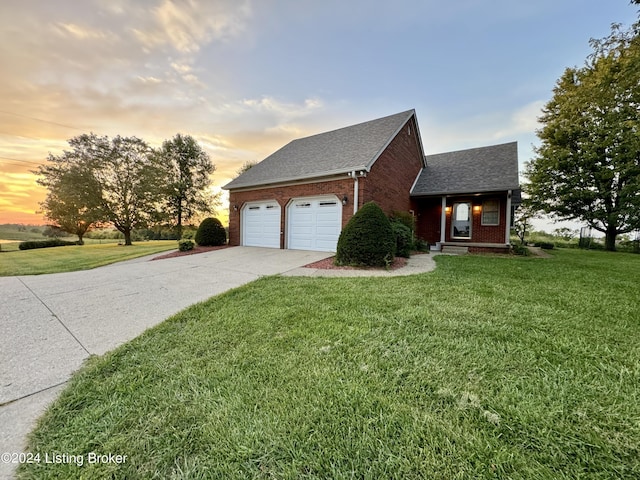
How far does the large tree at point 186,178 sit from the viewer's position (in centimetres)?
2322

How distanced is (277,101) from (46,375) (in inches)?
490

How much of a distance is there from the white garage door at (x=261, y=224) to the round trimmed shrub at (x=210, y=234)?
1237 millimetres

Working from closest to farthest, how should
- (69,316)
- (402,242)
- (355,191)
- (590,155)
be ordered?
(69,316)
(402,242)
(355,191)
(590,155)

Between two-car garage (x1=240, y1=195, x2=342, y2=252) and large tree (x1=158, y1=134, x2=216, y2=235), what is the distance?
45.8 feet

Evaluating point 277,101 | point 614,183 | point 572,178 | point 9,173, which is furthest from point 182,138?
point 614,183

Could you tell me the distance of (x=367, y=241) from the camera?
7.18m

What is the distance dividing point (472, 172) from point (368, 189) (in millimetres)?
6479

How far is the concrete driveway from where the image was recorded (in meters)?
2.09

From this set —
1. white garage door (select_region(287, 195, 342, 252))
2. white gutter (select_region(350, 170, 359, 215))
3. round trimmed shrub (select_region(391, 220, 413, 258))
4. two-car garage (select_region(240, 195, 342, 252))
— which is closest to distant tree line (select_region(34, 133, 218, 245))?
two-car garage (select_region(240, 195, 342, 252))

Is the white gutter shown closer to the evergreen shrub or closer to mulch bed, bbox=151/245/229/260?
mulch bed, bbox=151/245/229/260

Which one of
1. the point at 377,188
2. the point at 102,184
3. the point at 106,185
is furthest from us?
the point at 106,185

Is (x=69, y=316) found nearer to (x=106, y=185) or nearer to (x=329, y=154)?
(x=329, y=154)

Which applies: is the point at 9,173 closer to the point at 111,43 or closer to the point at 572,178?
the point at 111,43

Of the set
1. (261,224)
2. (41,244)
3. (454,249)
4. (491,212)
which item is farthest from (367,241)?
(41,244)
